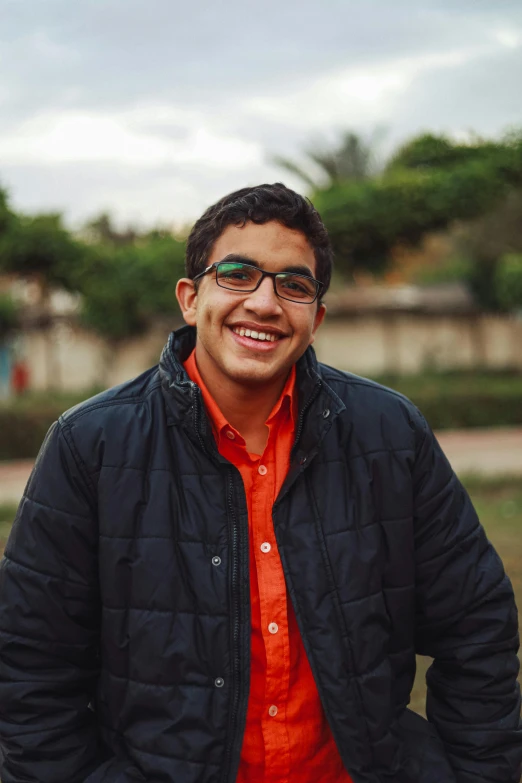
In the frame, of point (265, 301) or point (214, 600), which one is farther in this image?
point (265, 301)

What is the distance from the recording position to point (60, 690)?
191cm

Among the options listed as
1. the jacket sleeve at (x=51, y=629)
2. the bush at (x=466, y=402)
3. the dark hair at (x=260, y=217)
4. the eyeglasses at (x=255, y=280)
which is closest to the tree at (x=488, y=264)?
the bush at (x=466, y=402)

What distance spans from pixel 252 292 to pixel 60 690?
1.06 m

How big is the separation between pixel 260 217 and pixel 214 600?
942mm

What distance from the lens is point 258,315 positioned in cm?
206

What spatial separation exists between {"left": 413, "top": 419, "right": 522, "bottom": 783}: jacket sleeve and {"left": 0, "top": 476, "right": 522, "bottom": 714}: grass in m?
1.95

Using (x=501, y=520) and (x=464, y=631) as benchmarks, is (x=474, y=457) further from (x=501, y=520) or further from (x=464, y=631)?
→ (x=464, y=631)

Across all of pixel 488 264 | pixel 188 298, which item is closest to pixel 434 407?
pixel 488 264

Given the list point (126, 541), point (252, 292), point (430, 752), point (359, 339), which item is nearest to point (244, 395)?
point (252, 292)

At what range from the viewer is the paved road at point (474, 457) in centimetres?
Result: 1020

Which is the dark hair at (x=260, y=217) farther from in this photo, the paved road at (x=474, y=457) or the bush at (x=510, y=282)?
the bush at (x=510, y=282)

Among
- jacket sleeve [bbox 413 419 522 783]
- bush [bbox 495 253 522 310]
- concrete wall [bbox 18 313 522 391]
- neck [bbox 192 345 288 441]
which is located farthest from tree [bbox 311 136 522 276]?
bush [bbox 495 253 522 310]

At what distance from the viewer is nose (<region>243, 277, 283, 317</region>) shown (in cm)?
205

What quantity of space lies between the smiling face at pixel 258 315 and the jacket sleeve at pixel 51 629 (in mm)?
458
